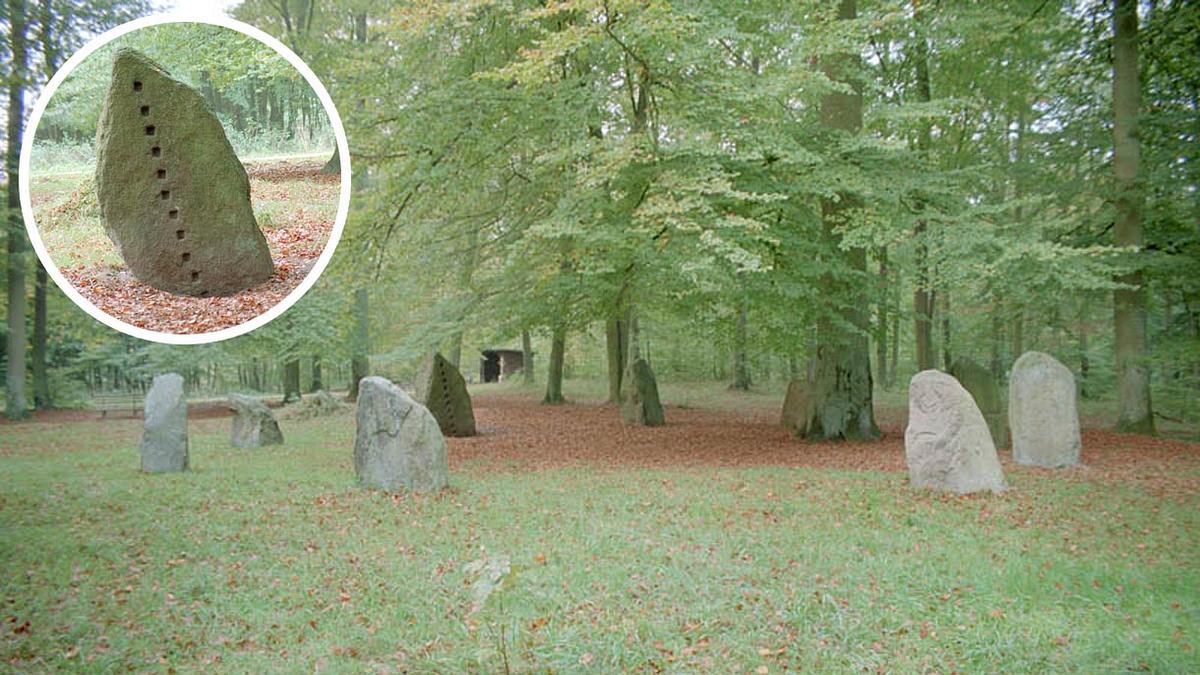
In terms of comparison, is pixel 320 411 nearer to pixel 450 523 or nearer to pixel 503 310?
pixel 503 310

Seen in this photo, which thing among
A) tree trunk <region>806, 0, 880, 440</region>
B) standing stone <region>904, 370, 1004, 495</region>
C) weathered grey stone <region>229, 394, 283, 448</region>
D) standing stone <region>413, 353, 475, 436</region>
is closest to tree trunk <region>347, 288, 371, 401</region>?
standing stone <region>413, 353, 475, 436</region>

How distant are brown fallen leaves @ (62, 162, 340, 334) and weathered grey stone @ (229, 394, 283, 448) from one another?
8.71 m

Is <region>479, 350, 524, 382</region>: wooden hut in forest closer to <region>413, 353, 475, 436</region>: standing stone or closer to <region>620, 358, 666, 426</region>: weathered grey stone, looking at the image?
<region>620, 358, 666, 426</region>: weathered grey stone

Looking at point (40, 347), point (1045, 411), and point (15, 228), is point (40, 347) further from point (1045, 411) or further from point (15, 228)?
point (1045, 411)

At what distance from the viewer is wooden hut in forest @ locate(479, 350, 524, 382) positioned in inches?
1351

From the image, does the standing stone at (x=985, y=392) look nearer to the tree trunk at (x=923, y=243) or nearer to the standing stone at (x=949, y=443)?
the tree trunk at (x=923, y=243)

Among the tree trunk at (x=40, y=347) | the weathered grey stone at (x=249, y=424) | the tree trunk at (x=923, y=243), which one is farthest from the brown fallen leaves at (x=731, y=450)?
the tree trunk at (x=40, y=347)

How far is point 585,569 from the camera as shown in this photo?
5641 millimetres

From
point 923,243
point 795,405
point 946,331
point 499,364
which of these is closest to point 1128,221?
point 923,243

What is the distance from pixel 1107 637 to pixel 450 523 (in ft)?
15.3

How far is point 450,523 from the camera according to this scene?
22.7 feet

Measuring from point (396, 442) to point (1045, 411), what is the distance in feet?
23.7

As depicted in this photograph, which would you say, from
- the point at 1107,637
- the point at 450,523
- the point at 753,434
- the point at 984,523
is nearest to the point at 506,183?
the point at 753,434

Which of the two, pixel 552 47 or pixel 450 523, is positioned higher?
pixel 552 47
